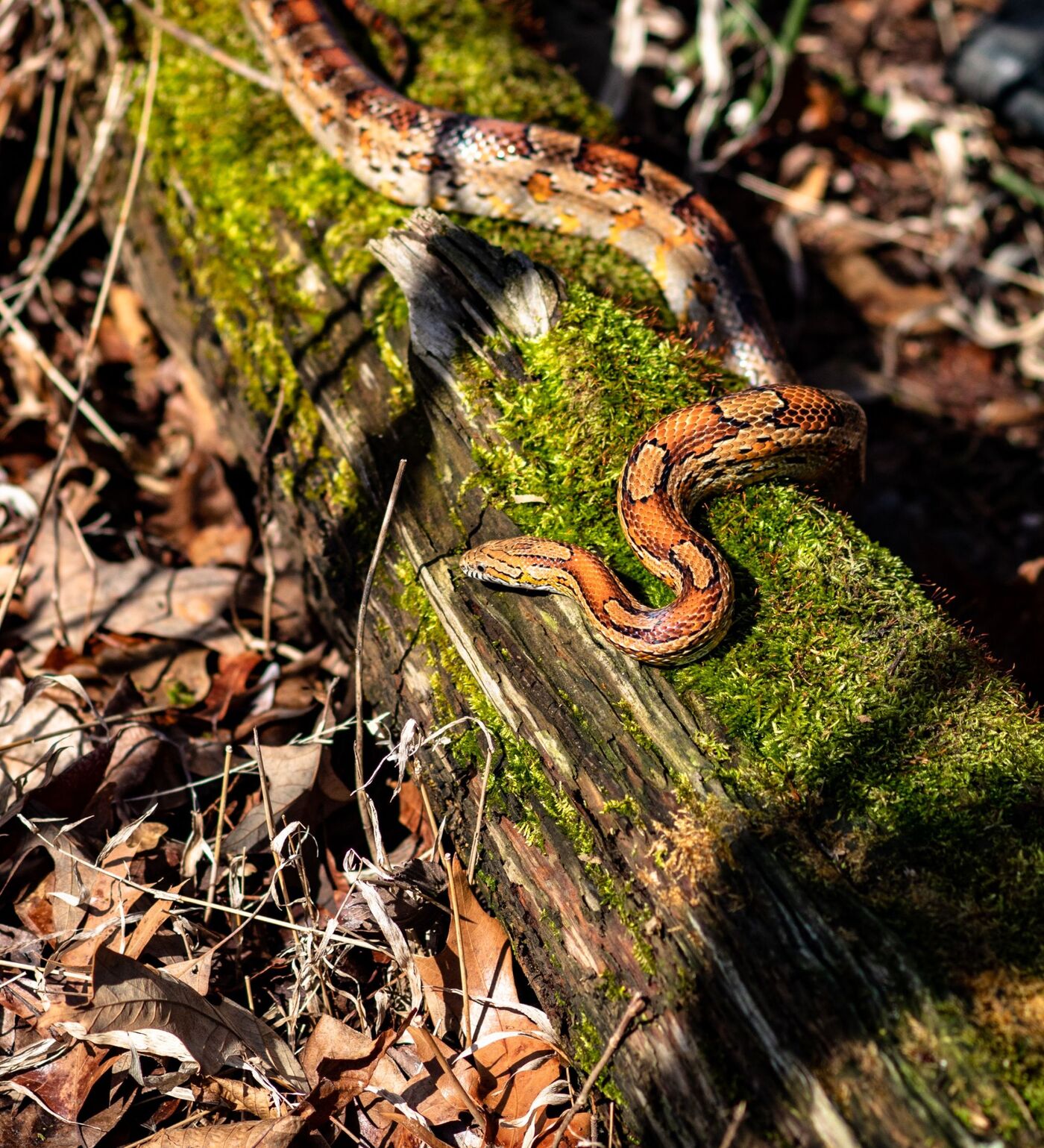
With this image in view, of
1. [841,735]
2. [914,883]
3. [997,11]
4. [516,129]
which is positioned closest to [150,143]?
[516,129]

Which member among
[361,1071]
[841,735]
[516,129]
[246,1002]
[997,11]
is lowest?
[246,1002]

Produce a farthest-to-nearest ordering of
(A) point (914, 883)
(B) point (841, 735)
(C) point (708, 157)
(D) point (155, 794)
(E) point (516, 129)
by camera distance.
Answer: (C) point (708, 157), (E) point (516, 129), (D) point (155, 794), (B) point (841, 735), (A) point (914, 883)

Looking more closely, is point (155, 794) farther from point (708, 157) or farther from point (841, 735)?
point (708, 157)

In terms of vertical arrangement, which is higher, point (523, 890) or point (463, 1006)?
point (523, 890)

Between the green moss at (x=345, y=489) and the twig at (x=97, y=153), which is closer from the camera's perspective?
the green moss at (x=345, y=489)

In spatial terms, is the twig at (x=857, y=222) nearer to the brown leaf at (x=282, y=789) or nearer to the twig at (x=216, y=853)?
the brown leaf at (x=282, y=789)

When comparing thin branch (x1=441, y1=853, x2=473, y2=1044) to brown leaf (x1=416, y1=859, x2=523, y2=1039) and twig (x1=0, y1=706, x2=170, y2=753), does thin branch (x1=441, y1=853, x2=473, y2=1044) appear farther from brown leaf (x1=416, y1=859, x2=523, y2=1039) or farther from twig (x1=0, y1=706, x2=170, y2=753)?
twig (x1=0, y1=706, x2=170, y2=753)

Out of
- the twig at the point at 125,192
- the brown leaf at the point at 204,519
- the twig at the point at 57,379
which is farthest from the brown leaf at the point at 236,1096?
the twig at the point at 57,379
